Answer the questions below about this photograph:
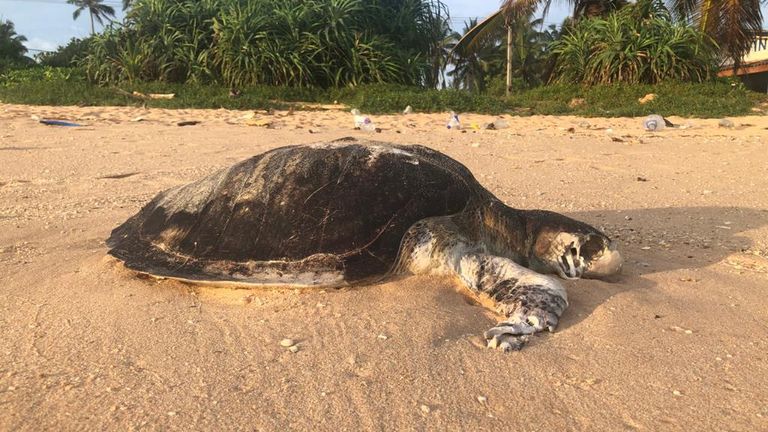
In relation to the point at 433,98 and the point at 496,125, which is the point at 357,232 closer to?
the point at 496,125

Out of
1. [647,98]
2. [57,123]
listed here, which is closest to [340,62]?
[647,98]

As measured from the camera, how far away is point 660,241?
4031 millimetres

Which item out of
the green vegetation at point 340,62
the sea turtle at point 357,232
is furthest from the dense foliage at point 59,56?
the sea turtle at point 357,232

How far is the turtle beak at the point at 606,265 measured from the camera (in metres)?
3.20

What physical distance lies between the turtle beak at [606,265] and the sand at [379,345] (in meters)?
0.14

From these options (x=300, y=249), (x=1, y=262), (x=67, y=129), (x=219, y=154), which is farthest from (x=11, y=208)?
(x=67, y=129)

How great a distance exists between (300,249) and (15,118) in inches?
337

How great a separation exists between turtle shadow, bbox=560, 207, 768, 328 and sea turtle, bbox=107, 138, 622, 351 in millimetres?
150

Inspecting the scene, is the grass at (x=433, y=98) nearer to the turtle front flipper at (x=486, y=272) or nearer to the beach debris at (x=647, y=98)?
the beach debris at (x=647, y=98)

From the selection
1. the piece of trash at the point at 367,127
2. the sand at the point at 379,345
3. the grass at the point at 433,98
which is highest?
the grass at the point at 433,98

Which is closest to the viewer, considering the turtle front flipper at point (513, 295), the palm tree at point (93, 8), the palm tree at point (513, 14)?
the turtle front flipper at point (513, 295)

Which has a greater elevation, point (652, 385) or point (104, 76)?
point (104, 76)

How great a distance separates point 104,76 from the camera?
15.2 metres

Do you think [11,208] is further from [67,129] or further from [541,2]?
[541,2]
